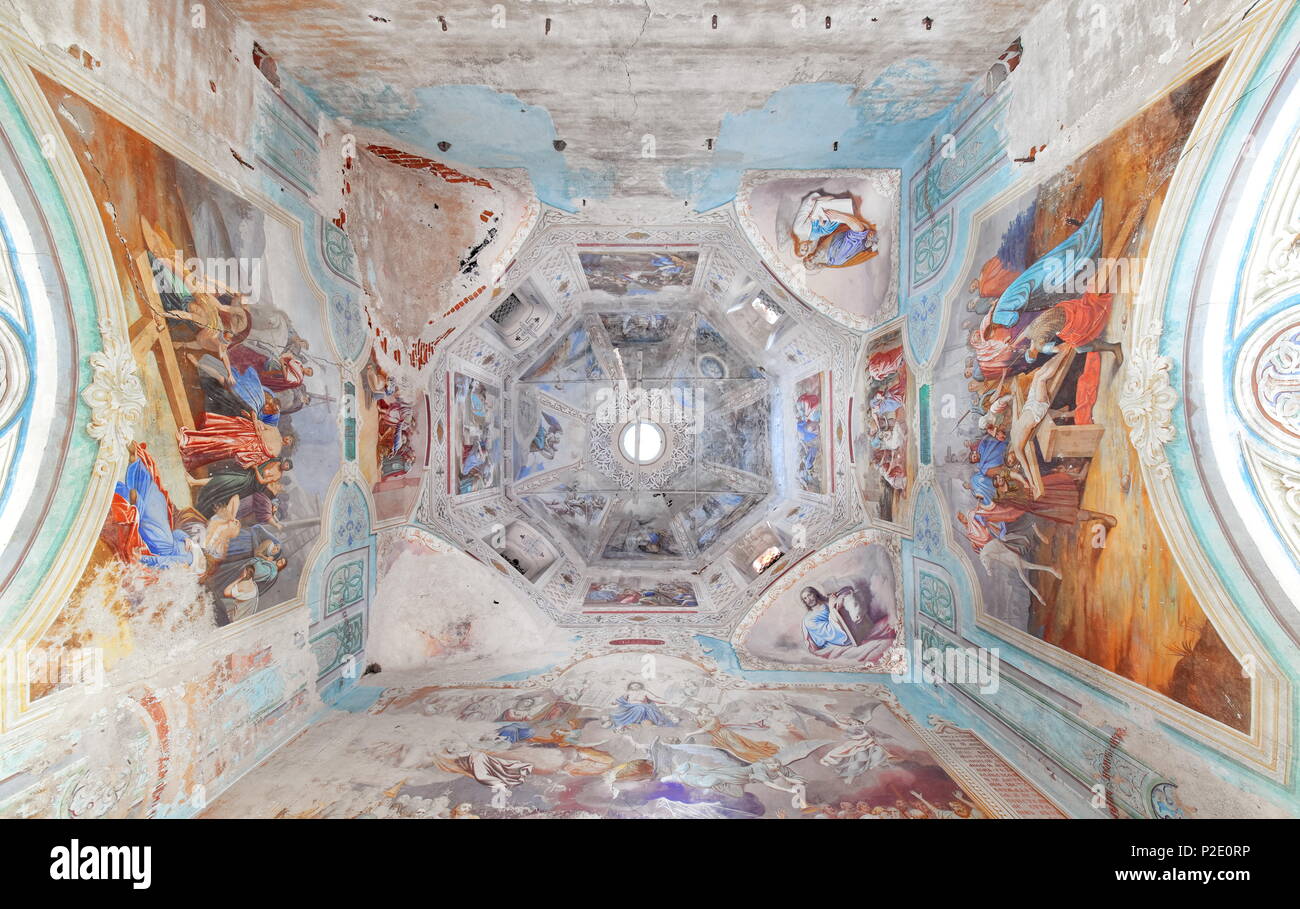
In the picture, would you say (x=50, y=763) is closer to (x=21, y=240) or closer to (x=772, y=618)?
(x=21, y=240)

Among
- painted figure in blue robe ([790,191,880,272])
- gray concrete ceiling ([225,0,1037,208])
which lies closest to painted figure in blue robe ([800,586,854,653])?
painted figure in blue robe ([790,191,880,272])

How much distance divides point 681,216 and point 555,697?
24.3 feet

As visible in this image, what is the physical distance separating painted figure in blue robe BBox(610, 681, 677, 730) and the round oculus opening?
655 centimetres

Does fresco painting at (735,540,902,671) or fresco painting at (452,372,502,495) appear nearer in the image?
fresco painting at (735,540,902,671)

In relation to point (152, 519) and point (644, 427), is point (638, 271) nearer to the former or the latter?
point (644, 427)

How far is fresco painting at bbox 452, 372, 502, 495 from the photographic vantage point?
9.73m

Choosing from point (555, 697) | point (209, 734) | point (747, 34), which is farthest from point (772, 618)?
point (747, 34)

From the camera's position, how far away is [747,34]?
5832mm

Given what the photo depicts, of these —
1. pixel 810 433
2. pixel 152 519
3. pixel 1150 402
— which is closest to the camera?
pixel 1150 402

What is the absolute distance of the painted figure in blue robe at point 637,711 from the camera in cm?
652

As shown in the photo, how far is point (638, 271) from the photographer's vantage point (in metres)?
10.1

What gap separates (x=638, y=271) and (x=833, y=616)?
22.4ft

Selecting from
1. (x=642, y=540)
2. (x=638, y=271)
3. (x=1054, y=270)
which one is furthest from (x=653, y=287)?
(x=1054, y=270)

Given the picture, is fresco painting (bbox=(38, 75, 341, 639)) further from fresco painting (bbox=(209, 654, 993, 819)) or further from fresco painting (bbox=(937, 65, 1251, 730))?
fresco painting (bbox=(937, 65, 1251, 730))
